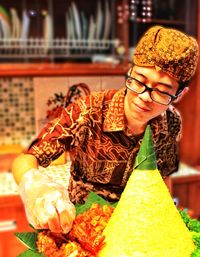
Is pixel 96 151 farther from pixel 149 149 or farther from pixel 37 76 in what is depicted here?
pixel 37 76

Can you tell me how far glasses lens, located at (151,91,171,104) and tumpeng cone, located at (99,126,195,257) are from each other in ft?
0.57

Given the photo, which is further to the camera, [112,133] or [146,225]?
[112,133]

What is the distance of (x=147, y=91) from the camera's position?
2.33ft

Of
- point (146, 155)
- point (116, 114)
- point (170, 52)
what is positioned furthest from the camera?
point (116, 114)

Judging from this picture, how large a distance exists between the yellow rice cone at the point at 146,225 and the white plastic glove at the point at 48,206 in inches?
2.8

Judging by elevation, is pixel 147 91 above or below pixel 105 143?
→ above

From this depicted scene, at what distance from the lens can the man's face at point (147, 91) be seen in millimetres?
708

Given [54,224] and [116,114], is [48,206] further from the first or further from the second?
[116,114]

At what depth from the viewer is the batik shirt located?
875 mm

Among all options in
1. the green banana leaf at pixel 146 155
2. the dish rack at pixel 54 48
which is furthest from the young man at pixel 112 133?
the dish rack at pixel 54 48

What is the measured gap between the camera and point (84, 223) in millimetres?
573

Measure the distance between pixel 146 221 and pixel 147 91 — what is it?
0.86 ft

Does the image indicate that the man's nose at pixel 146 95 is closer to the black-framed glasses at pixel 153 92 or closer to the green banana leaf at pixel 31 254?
the black-framed glasses at pixel 153 92

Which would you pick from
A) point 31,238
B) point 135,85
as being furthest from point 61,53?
point 31,238
